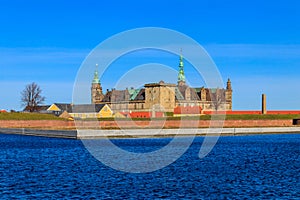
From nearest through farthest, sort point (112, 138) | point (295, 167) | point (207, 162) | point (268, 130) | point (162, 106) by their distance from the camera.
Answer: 1. point (295, 167)
2. point (207, 162)
3. point (112, 138)
4. point (268, 130)
5. point (162, 106)

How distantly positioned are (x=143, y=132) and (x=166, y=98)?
182 feet

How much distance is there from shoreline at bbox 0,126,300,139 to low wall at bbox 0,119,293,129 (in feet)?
21.8

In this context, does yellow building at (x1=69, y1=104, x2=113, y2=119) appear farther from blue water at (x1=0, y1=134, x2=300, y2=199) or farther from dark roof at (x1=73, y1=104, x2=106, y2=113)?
blue water at (x1=0, y1=134, x2=300, y2=199)

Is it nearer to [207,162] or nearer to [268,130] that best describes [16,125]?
[268,130]

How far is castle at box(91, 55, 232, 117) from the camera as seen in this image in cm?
12200

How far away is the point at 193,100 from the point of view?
131375 millimetres

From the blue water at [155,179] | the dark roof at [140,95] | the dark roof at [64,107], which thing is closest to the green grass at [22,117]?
the dark roof at [64,107]

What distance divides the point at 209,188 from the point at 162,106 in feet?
322

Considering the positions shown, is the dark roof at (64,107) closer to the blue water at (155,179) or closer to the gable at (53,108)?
the gable at (53,108)

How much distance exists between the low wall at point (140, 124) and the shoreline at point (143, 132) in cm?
664

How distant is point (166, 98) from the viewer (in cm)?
12231

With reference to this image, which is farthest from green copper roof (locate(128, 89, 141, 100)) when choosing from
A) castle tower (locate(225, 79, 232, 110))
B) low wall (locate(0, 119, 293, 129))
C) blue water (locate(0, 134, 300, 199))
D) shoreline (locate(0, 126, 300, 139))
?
blue water (locate(0, 134, 300, 199))

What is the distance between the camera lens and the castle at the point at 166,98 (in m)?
122

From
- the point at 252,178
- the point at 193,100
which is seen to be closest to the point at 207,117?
the point at 193,100
